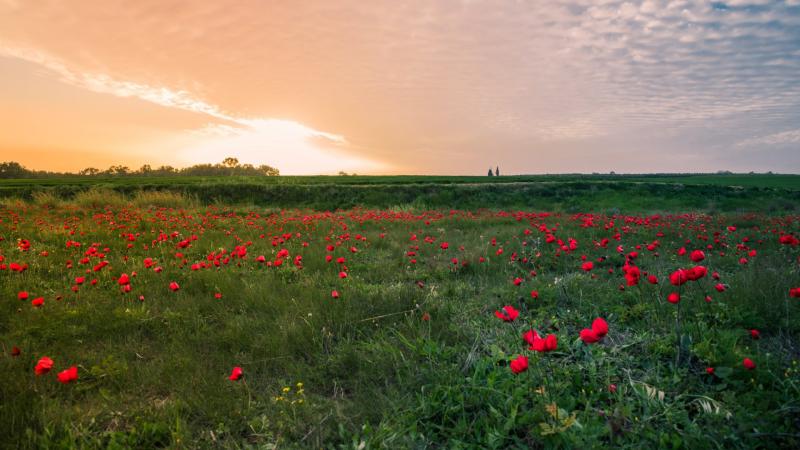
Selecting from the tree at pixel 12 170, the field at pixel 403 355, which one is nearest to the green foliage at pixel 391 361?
the field at pixel 403 355

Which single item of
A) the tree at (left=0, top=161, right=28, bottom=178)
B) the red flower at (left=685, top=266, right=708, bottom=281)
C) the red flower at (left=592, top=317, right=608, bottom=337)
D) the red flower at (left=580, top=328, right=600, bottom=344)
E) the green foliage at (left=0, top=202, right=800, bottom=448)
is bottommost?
the green foliage at (left=0, top=202, right=800, bottom=448)

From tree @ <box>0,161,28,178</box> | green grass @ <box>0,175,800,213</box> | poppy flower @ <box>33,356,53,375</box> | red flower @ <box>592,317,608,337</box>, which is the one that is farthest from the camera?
tree @ <box>0,161,28,178</box>

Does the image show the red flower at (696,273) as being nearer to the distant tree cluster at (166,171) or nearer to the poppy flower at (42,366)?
the poppy flower at (42,366)

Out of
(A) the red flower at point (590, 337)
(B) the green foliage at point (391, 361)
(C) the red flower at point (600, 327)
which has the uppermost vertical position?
(C) the red flower at point (600, 327)

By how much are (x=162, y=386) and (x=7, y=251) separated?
254 inches

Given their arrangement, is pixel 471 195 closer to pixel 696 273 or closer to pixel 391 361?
pixel 391 361

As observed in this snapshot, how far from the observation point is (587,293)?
443cm

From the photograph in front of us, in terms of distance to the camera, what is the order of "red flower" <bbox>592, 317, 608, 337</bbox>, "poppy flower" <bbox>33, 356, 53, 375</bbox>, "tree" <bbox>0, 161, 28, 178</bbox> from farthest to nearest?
"tree" <bbox>0, 161, 28, 178</bbox>
"poppy flower" <bbox>33, 356, 53, 375</bbox>
"red flower" <bbox>592, 317, 608, 337</bbox>

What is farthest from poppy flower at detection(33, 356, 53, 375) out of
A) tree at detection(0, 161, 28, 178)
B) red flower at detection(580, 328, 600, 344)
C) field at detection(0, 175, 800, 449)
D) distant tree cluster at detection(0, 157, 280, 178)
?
tree at detection(0, 161, 28, 178)

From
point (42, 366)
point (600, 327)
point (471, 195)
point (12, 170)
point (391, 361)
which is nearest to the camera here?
point (600, 327)

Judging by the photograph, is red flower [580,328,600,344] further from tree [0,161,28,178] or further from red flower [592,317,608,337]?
tree [0,161,28,178]

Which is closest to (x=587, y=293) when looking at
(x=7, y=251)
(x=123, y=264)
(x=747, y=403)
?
(x=747, y=403)

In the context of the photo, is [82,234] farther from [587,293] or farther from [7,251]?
[587,293]

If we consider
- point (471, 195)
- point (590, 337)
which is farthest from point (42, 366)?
point (471, 195)
